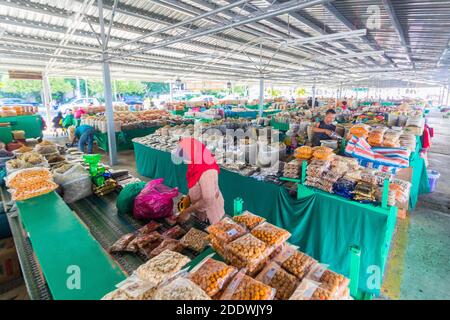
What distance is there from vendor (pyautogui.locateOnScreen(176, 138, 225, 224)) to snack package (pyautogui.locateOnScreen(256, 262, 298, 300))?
3.93ft

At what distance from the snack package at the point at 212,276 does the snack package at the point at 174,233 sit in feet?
2.67

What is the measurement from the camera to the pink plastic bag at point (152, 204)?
236 centimetres

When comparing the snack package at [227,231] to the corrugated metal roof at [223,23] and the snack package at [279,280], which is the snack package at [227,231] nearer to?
the snack package at [279,280]

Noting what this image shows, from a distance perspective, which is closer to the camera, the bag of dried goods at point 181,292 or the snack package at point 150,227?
the bag of dried goods at point 181,292

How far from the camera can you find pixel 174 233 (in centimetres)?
209

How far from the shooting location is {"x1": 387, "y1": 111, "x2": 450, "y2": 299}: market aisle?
2846mm

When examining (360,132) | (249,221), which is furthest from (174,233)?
(360,132)

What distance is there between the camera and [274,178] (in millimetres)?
3771

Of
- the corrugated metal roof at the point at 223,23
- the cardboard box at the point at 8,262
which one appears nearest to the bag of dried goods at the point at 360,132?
the corrugated metal roof at the point at 223,23

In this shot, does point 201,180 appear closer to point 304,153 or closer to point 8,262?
point 304,153

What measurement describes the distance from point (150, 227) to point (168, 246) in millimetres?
427
